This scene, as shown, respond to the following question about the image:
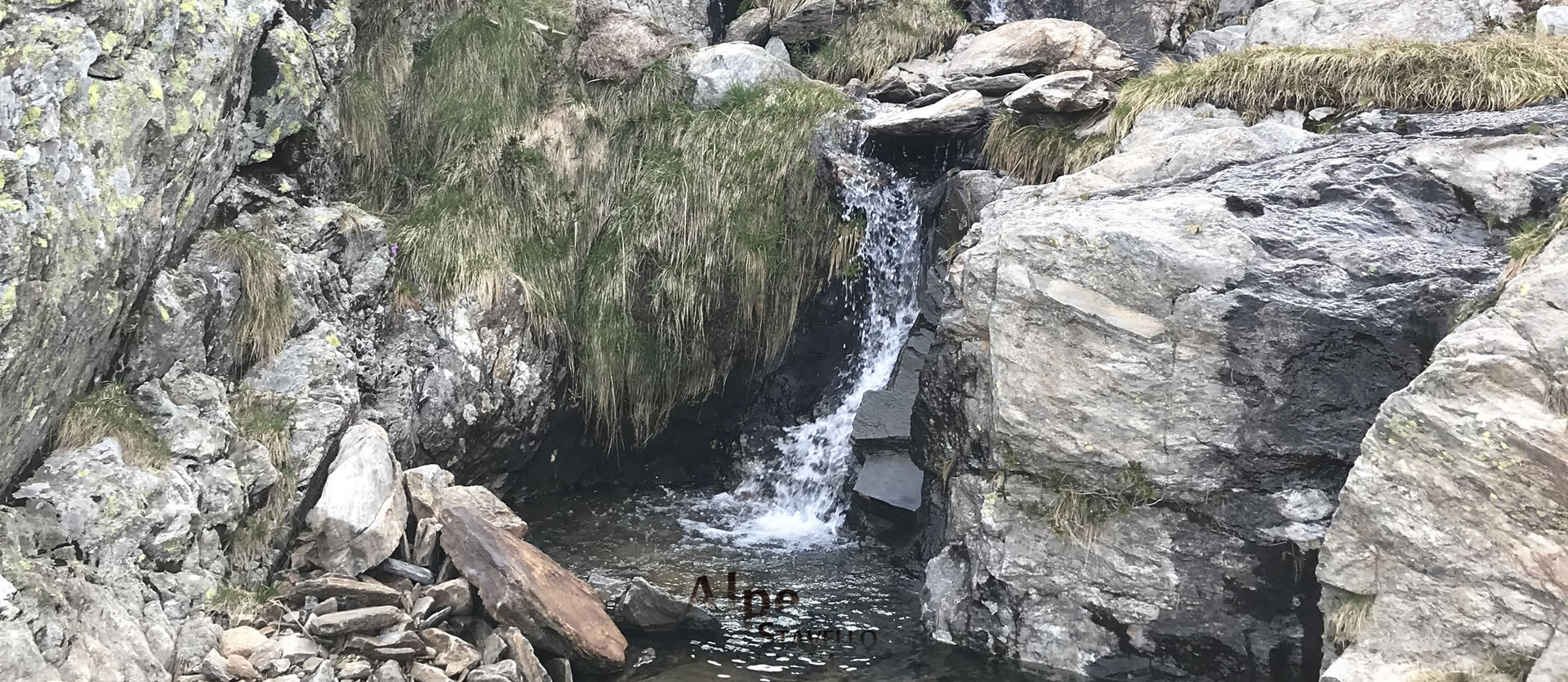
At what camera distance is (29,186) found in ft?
14.1

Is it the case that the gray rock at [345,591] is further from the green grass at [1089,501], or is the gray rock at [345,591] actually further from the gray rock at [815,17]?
the gray rock at [815,17]

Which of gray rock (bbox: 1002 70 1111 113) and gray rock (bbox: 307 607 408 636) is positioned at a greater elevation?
gray rock (bbox: 1002 70 1111 113)

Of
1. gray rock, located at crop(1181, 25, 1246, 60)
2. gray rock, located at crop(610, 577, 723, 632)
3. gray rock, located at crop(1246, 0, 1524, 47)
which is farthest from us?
gray rock, located at crop(1181, 25, 1246, 60)

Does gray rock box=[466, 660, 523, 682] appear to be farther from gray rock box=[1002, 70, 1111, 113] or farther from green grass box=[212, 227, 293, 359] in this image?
gray rock box=[1002, 70, 1111, 113]

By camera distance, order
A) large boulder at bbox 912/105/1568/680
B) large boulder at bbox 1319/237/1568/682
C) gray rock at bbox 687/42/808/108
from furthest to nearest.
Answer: gray rock at bbox 687/42/808/108, large boulder at bbox 912/105/1568/680, large boulder at bbox 1319/237/1568/682

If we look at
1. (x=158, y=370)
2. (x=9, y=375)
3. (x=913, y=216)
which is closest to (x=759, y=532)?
(x=913, y=216)

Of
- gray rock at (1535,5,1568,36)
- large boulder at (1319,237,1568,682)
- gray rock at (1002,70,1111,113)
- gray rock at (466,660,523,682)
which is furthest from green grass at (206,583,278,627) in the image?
gray rock at (1535,5,1568,36)

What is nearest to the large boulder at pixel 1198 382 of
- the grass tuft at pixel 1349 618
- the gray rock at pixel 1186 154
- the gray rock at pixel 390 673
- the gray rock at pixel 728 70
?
the gray rock at pixel 1186 154

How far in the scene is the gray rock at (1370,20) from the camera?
26.7ft

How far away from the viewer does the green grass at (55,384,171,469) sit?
15.5ft

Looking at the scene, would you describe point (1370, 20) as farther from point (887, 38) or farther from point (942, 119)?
point (887, 38)

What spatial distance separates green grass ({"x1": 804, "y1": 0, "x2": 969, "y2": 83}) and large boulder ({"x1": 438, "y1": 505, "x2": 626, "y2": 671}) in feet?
22.8

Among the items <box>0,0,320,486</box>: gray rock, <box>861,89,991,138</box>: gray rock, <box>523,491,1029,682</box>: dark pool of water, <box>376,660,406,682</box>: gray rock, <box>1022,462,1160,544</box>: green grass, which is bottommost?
<box>523,491,1029,682</box>: dark pool of water

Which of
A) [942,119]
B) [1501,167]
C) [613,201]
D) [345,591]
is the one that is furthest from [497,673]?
[1501,167]
